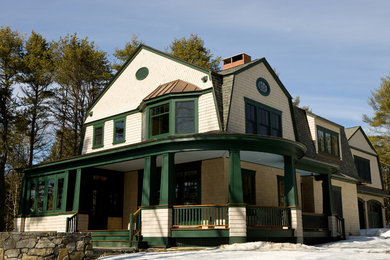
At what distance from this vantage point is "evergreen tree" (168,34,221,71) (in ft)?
128

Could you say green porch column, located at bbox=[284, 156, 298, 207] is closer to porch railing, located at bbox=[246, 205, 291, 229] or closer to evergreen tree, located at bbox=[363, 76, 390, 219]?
porch railing, located at bbox=[246, 205, 291, 229]

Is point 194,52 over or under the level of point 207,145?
over

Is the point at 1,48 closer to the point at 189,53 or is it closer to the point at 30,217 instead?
the point at 30,217

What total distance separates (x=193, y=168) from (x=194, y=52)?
23.2 m

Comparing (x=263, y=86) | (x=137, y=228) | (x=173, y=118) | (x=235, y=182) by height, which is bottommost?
(x=137, y=228)

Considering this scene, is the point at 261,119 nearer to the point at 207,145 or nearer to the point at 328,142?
the point at 207,145

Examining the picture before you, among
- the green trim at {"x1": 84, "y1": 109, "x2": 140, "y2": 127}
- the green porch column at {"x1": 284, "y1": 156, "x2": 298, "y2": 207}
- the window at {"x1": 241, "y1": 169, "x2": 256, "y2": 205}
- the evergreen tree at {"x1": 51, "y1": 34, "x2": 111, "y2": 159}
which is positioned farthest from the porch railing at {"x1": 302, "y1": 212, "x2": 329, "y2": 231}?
the evergreen tree at {"x1": 51, "y1": 34, "x2": 111, "y2": 159}

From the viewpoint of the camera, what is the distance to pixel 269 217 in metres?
15.3

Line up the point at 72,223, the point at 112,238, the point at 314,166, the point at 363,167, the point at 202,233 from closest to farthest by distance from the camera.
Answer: the point at 202,233 → the point at 112,238 → the point at 72,223 → the point at 314,166 → the point at 363,167

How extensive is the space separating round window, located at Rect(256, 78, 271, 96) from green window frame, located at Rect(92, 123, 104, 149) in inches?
357

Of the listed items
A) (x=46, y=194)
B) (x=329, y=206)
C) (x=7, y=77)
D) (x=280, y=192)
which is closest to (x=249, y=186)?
(x=280, y=192)

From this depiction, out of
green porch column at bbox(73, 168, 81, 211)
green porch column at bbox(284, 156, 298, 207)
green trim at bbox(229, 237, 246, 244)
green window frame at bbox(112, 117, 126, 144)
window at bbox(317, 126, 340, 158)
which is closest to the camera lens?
green trim at bbox(229, 237, 246, 244)

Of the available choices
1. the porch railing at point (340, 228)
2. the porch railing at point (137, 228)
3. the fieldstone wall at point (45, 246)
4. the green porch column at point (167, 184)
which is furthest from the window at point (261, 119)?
the fieldstone wall at point (45, 246)

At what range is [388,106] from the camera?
40.8 meters
